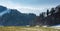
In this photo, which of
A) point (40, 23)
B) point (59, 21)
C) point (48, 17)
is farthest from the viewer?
point (40, 23)

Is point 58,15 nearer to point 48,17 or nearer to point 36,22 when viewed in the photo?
point 48,17

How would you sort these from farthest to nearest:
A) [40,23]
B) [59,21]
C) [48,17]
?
[40,23], [48,17], [59,21]

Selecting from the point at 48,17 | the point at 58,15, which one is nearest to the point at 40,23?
the point at 48,17

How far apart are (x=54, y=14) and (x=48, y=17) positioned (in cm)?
185

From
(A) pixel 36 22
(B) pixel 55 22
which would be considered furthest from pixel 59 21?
(A) pixel 36 22

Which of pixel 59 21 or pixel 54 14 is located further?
pixel 54 14

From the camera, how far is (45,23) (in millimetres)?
44312

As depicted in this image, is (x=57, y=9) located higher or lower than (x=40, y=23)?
higher

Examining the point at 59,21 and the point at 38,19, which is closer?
the point at 59,21

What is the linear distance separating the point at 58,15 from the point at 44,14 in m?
4.52

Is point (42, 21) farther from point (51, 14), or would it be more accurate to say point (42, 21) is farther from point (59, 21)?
point (59, 21)

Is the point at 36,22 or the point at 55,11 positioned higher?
the point at 55,11

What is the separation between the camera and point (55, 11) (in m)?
43.5

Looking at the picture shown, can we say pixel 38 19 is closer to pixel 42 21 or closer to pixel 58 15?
pixel 42 21
